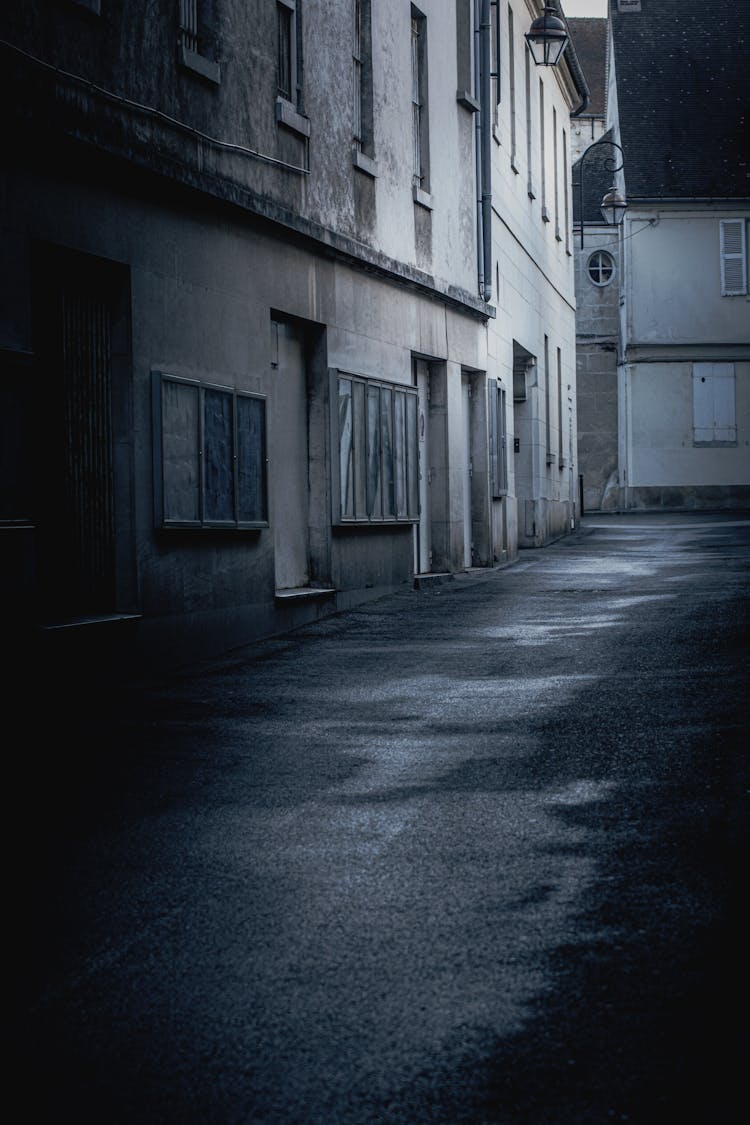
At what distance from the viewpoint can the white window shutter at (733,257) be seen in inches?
1882

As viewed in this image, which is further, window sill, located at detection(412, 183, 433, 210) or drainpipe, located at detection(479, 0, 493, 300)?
drainpipe, located at detection(479, 0, 493, 300)

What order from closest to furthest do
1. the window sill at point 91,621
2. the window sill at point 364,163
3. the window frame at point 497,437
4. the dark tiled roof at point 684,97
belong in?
the window sill at point 91,621 < the window sill at point 364,163 < the window frame at point 497,437 < the dark tiled roof at point 684,97

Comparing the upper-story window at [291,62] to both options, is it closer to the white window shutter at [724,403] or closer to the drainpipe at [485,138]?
the drainpipe at [485,138]

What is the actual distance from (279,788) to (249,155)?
7162 mm

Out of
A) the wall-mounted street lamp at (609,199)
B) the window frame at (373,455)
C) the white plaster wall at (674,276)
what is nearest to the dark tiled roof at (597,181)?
the wall-mounted street lamp at (609,199)

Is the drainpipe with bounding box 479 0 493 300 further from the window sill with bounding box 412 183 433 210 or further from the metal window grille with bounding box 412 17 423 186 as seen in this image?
the window sill with bounding box 412 183 433 210

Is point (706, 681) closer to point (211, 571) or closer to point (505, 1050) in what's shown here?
point (211, 571)

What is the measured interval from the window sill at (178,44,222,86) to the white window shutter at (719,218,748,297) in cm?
3808

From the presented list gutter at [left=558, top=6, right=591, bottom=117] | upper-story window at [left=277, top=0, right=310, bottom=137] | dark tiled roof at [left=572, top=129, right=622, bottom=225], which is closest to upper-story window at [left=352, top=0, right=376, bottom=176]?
upper-story window at [left=277, top=0, right=310, bottom=137]

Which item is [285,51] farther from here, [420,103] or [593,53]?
[593,53]

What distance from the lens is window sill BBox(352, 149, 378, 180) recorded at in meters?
15.2

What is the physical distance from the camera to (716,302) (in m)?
47.7

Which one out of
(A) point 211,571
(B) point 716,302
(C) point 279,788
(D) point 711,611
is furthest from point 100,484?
(B) point 716,302

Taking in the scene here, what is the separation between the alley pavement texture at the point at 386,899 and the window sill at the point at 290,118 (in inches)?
213
